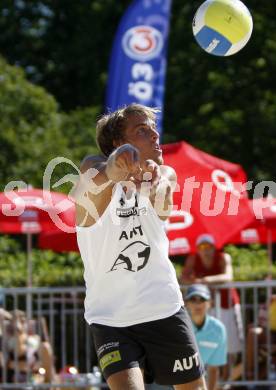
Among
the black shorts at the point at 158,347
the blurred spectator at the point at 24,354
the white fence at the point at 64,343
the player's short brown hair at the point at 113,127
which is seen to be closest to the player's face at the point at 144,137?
the player's short brown hair at the point at 113,127

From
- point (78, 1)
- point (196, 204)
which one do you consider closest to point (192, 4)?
point (78, 1)

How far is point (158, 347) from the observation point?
509cm

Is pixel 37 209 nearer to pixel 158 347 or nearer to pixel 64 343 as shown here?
pixel 64 343

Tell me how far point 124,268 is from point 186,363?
1.96ft

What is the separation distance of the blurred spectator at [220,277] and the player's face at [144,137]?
457 cm

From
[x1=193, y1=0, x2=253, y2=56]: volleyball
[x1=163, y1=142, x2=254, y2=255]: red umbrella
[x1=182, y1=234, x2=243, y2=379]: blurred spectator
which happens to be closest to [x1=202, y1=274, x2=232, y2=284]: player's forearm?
[x1=182, y1=234, x2=243, y2=379]: blurred spectator

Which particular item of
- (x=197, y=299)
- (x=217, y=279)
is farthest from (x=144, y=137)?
(x=217, y=279)

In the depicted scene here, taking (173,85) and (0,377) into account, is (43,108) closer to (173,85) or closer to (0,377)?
(173,85)

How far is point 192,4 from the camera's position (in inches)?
1027

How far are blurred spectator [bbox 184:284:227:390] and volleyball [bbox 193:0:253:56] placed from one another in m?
2.71

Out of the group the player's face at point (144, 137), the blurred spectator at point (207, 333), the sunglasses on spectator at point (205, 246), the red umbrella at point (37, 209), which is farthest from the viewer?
the red umbrella at point (37, 209)

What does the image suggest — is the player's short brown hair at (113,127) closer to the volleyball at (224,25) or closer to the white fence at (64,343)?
the volleyball at (224,25)

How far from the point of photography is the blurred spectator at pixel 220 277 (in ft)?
31.4

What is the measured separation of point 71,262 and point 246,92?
32.3ft
